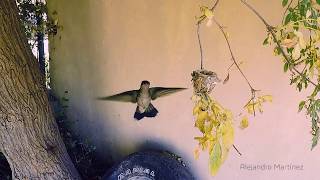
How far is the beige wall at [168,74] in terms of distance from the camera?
3646mm

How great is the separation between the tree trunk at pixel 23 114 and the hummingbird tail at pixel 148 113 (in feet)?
3.27

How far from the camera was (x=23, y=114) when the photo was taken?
2.81 m

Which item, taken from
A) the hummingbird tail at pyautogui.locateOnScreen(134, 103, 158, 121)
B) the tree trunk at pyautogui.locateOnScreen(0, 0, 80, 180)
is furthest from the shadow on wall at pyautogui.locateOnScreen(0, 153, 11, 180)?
the hummingbird tail at pyautogui.locateOnScreen(134, 103, 158, 121)

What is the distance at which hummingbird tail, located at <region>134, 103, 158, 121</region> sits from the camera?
12.9ft

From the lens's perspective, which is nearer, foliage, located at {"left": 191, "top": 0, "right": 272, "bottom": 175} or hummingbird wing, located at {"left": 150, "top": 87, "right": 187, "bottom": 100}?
foliage, located at {"left": 191, "top": 0, "right": 272, "bottom": 175}

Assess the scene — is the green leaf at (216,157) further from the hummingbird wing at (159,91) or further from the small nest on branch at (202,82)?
the hummingbird wing at (159,91)

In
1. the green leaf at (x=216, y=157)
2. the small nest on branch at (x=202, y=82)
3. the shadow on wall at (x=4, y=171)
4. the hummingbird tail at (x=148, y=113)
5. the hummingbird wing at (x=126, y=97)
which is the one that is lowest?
the shadow on wall at (x=4, y=171)

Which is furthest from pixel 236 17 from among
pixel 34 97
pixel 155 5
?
pixel 34 97

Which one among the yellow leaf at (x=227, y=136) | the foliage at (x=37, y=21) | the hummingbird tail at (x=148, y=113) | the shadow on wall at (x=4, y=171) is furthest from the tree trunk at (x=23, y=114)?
the yellow leaf at (x=227, y=136)

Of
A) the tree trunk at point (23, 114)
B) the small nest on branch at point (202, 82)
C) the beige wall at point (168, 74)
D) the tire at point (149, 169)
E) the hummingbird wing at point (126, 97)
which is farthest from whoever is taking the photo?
the hummingbird wing at point (126, 97)

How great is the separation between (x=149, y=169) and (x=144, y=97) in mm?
795

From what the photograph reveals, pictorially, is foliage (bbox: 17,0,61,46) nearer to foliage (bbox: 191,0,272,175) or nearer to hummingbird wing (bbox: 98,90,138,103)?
hummingbird wing (bbox: 98,90,138,103)

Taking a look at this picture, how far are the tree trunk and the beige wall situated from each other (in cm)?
104

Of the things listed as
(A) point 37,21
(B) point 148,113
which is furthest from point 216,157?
(A) point 37,21
